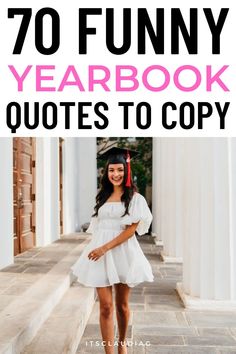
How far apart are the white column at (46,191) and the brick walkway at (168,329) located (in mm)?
4182

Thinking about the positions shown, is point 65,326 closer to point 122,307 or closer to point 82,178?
point 122,307

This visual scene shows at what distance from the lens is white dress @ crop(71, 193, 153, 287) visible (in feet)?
10.8

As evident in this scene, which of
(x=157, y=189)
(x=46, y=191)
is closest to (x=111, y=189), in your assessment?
(x=46, y=191)

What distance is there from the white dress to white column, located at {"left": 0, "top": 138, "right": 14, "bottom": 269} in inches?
149

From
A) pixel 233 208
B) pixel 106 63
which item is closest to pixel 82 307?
pixel 233 208

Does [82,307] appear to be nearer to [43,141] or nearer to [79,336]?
[79,336]

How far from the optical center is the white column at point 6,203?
7.08 m

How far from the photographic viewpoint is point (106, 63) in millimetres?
7793

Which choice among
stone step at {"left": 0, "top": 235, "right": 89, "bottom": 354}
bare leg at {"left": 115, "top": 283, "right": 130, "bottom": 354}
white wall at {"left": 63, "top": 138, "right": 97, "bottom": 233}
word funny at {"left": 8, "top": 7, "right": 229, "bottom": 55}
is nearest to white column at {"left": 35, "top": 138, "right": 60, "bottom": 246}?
word funny at {"left": 8, "top": 7, "right": 229, "bottom": 55}

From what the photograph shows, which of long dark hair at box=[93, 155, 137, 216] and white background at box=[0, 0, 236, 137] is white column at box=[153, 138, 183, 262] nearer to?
white background at box=[0, 0, 236, 137]

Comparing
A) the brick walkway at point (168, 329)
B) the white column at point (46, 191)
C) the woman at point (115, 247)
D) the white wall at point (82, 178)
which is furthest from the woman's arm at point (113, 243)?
the white wall at point (82, 178)

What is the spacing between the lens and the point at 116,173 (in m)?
3.46

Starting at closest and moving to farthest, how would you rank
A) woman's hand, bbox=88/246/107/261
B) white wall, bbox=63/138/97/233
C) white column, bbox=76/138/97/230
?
woman's hand, bbox=88/246/107/261, white wall, bbox=63/138/97/233, white column, bbox=76/138/97/230

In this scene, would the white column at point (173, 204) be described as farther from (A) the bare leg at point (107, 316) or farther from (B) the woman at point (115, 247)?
(A) the bare leg at point (107, 316)
